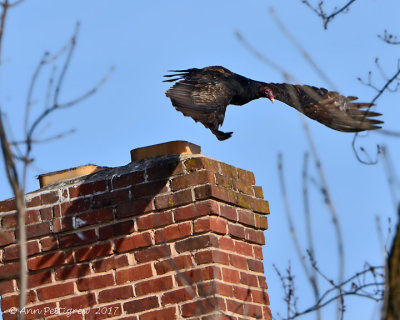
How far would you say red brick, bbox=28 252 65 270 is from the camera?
386cm

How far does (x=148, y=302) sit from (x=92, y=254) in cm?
35

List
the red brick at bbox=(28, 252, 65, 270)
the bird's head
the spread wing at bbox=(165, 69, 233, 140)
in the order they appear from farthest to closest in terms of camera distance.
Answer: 1. the bird's head
2. the spread wing at bbox=(165, 69, 233, 140)
3. the red brick at bbox=(28, 252, 65, 270)

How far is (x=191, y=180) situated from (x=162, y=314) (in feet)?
1.92

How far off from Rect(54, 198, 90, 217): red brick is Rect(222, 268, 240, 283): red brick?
2.27 feet

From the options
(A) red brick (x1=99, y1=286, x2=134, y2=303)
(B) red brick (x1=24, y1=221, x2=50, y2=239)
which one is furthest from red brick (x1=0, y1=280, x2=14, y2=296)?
(A) red brick (x1=99, y1=286, x2=134, y2=303)

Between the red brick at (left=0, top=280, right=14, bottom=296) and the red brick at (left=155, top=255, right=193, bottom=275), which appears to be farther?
the red brick at (left=0, top=280, right=14, bottom=296)

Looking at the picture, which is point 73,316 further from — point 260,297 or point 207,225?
point 260,297

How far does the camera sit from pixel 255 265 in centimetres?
401

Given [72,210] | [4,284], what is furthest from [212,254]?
[4,284]

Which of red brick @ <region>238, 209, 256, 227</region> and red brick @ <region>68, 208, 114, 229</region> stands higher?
red brick @ <region>68, 208, 114, 229</region>

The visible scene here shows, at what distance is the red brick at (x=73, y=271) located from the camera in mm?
3805

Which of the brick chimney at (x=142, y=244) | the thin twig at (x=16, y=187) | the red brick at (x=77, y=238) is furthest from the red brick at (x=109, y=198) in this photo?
the thin twig at (x=16, y=187)

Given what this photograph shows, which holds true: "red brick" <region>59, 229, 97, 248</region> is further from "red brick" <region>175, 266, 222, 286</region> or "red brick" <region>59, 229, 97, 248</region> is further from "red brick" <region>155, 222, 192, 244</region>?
"red brick" <region>175, 266, 222, 286</region>

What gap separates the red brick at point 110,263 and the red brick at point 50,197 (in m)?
0.38
